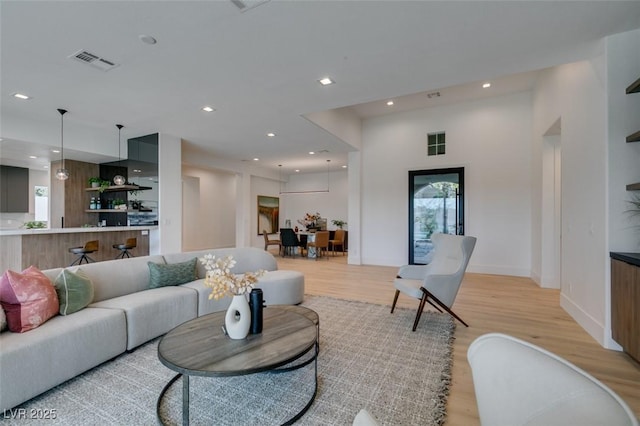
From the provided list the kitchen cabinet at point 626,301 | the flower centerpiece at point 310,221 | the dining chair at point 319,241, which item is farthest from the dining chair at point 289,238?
the kitchen cabinet at point 626,301

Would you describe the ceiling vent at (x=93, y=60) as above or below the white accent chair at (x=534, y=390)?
above

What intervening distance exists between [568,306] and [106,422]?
15.7 feet

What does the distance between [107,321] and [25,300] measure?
552 mm

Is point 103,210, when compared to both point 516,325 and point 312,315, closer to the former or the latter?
point 312,315

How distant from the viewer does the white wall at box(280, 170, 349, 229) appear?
10.9 meters

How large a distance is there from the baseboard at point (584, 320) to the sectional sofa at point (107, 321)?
127 inches

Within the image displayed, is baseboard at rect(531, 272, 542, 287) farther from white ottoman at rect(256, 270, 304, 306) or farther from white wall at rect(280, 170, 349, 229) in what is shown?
white wall at rect(280, 170, 349, 229)

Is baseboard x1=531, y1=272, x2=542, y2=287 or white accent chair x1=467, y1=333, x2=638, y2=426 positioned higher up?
white accent chair x1=467, y1=333, x2=638, y2=426

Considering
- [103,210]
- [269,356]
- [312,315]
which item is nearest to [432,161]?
[312,315]

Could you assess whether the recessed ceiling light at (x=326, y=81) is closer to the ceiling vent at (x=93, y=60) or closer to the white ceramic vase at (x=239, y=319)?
the ceiling vent at (x=93, y=60)

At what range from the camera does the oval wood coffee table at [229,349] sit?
1584 millimetres

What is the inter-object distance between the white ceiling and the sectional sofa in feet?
6.96

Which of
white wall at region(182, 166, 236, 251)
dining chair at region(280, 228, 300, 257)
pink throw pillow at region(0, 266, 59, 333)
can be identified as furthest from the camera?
white wall at region(182, 166, 236, 251)

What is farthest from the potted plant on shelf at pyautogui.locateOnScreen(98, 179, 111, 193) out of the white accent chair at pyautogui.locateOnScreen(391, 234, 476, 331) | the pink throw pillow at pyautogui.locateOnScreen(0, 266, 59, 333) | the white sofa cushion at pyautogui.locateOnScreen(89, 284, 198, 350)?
the white accent chair at pyautogui.locateOnScreen(391, 234, 476, 331)
